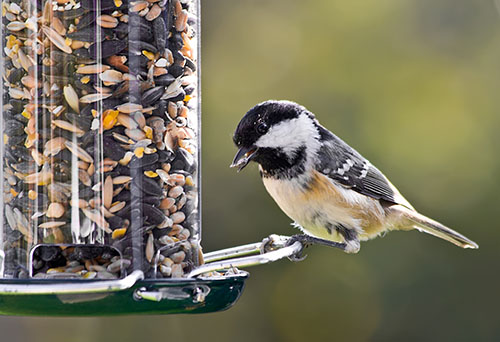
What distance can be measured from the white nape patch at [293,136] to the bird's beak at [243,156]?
4 cm

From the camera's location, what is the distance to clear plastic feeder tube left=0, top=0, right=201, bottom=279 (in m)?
2.58

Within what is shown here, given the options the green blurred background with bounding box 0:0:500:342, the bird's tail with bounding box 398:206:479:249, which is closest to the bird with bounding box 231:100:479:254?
the bird's tail with bounding box 398:206:479:249

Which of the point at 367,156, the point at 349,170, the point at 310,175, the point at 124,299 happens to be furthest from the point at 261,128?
the point at 367,156

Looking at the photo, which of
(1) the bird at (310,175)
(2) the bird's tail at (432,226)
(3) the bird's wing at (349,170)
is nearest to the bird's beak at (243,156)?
(1) the bird at (310,175)

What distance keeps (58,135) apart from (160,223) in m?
0.47

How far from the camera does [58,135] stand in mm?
2584

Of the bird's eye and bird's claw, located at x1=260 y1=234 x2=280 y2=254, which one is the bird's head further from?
bird's claw, located at x1=260 y1=234 x2=280 y2=254

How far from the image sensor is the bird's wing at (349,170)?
3.71 metres

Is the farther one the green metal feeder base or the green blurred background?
the green blurred background

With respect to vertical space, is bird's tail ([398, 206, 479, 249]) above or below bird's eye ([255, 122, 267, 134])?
below

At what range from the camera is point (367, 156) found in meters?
6.18

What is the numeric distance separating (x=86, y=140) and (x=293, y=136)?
1.18 meters

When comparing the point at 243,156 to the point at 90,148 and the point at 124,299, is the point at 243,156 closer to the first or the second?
the point at 90,148

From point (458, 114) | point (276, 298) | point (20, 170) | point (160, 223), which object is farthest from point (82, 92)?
point (458, 114)
